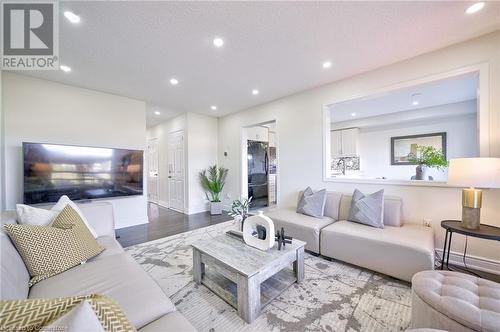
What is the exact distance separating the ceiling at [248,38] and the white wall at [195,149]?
5.99 feet

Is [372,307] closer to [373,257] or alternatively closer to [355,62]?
[373,257]

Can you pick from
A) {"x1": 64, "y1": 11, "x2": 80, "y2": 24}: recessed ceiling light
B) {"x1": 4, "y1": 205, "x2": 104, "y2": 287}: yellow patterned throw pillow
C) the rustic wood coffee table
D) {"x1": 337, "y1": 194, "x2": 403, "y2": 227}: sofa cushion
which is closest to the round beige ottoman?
the rustic wood coffee table

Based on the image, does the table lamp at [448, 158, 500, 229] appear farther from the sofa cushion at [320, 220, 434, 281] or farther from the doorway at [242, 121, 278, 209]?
the doorway at [242, 121, 278, 209]

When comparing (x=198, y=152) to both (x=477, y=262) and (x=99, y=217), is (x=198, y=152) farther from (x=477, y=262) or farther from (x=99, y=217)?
(x=477, y=262)

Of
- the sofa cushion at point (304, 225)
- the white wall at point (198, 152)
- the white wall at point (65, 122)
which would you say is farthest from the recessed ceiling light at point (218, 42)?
the white wall at point (198, 152)

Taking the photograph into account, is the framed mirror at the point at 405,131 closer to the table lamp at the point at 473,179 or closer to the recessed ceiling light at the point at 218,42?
the table lamp at the point at 473,179

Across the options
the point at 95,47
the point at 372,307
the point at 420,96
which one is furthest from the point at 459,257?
the point at 95,47

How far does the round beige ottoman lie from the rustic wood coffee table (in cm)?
93

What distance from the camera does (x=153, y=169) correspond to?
22.3 ft

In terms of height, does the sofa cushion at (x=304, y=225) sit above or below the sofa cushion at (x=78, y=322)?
below

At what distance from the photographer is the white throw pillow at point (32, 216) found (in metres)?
1.54

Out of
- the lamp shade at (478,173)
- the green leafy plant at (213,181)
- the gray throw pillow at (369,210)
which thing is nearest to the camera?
the lamp shade at (478,173)

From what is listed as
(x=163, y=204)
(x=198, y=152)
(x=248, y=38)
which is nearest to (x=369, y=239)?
(x=248, y=38)
